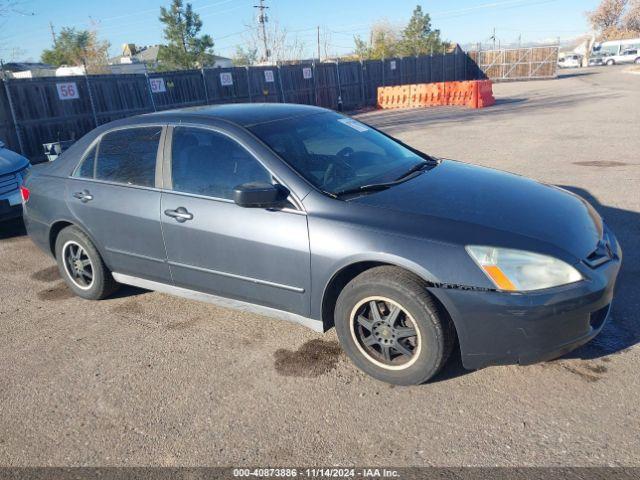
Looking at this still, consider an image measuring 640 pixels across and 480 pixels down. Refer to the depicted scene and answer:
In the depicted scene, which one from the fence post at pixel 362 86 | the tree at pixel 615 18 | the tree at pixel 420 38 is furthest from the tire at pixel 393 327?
the tree at pixel 615 18

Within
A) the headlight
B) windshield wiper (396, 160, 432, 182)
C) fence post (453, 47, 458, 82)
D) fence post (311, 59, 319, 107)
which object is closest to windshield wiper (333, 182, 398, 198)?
windshield wiper (396, 160, 432, 182)

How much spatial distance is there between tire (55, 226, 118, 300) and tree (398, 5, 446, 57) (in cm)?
4467

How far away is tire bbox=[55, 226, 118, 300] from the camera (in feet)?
14.4

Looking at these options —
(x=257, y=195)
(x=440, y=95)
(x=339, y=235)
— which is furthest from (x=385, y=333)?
(x=440, y=95)

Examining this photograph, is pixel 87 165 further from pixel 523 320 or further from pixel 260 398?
pixel 523 320

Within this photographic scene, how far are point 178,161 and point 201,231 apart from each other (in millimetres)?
618

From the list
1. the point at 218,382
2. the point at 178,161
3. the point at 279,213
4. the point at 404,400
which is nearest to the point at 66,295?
the point at 178,161

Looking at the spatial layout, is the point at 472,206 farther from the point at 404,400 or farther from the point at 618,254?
the point at 404,400

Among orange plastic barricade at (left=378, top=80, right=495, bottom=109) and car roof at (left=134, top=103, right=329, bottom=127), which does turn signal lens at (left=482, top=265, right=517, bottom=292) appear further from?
orange plastic barricade at (left=378, top=80, right=495, bottom=109)

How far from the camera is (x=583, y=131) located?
1210 cm

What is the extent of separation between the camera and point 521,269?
268 centimetres

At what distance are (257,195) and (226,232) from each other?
478mm

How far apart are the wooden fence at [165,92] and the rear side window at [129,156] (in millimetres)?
11502

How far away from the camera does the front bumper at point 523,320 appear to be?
263cm
